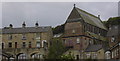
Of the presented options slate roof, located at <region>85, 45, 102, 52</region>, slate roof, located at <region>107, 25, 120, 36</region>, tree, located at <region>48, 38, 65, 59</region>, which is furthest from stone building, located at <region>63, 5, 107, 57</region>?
slate roof, located at <region>107, 25, 120, 36</region>

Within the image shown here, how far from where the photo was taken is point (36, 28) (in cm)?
6850

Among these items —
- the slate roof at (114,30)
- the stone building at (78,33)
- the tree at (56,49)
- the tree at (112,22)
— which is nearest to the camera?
the tree at (56,49)

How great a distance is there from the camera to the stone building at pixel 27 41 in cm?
6606

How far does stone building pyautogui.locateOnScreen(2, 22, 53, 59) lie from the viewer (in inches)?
2601

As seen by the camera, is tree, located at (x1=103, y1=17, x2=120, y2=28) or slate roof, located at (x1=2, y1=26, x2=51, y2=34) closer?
slate roof, located at (x1=2, y1=26, x2=51, y2=34)

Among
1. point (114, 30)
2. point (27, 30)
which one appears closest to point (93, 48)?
point (114, 30)

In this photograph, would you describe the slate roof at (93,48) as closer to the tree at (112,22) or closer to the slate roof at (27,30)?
the slate roof at (27,30)

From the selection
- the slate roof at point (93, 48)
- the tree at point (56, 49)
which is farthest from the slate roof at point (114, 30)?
the tree at point (56, 49)

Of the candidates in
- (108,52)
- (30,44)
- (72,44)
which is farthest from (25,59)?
(108,52)

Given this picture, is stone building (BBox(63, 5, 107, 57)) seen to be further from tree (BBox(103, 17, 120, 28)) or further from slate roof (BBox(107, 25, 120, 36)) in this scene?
tree (BBox(103, 17, 120, 28))

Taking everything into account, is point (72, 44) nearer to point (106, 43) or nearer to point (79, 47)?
point (79, 47)

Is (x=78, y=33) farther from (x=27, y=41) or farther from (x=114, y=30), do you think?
(x=114, y=30)

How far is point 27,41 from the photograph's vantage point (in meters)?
68.2

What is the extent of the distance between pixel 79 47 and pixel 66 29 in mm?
6518
